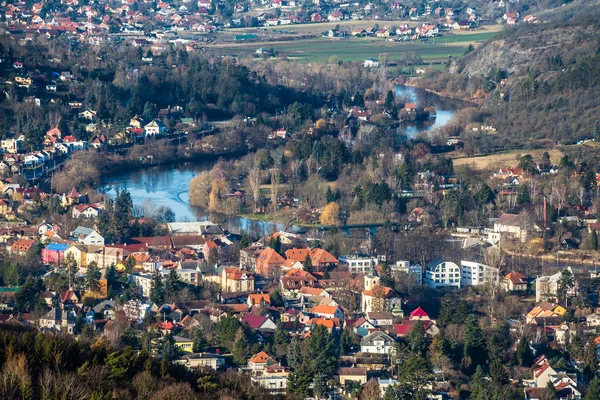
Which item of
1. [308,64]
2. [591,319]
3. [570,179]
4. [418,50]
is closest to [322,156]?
[570,179]

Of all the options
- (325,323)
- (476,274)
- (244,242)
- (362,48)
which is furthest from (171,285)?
(362,48)

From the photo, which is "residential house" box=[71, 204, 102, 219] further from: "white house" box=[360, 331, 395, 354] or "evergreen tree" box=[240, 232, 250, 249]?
"white house" box=[360, 331, 395, 354]

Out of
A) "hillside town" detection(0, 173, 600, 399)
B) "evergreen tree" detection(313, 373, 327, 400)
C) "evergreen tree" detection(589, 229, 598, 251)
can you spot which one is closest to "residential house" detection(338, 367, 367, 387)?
"hillside town" detection(0, 173, 600, 399)

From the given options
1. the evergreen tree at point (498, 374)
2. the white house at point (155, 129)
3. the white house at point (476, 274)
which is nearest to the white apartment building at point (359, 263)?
the white house at point (476, 274)

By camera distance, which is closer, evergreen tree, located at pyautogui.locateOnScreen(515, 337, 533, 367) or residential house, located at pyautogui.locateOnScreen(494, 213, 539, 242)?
evergreen tree, located at pyautogui.locateOnScreen(515, 337, 533, 367)

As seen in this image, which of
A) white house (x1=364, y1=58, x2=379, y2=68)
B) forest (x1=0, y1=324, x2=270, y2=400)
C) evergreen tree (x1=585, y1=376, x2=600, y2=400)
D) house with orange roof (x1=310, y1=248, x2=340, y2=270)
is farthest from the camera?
white house (x1=364, y1=58, x2=379, y2=68)

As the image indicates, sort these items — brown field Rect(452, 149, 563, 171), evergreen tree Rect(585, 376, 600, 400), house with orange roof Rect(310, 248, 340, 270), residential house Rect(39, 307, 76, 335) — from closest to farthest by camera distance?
evergreen tree Rect(585, 376, 600, 400), residential house Rect(39, 307, 76, 335), house with orange roof Rect(310, 248, 340, 270), brown field Rect(452, 149, 563, 171)

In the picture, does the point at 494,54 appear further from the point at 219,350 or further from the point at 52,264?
the point at 219,350
